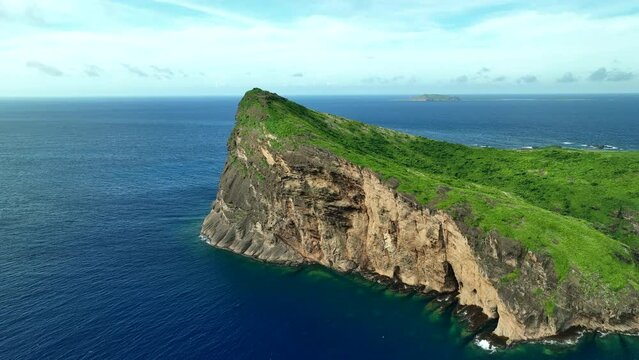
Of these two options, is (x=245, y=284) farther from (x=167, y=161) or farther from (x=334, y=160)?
(x=167, y=161)

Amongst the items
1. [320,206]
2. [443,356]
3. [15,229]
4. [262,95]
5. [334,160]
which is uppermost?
[262,95]

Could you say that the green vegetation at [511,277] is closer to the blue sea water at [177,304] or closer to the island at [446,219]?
the island at [446,219]

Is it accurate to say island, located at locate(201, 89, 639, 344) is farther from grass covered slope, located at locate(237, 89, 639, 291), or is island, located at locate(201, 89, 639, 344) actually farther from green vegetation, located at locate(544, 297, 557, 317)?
grass covered slope, located at locate(237, 89, 639, 291)

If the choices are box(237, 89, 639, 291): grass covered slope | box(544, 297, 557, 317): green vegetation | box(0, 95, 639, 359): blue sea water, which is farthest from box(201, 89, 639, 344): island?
box(0, 95, 639, 359): blue sea water

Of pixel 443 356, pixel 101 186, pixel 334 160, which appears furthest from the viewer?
pixel 101 186

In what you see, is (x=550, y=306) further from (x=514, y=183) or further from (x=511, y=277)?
(x=514, y=183)

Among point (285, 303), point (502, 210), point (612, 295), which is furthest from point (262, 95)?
point (612, 295)

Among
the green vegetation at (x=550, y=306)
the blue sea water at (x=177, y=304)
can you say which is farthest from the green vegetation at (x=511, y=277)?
the blue sea water at (x=177, y=304)
